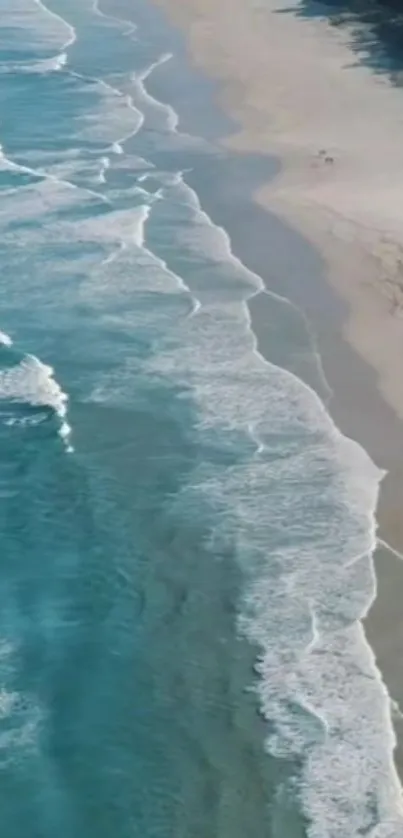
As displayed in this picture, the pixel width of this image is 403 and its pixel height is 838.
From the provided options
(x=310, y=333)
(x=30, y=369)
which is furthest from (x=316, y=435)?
(x=30, y=369)

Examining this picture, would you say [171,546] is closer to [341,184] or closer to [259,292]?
[259,292]

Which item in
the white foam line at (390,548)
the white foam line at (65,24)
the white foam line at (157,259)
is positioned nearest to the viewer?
the white foam line at (390,548)

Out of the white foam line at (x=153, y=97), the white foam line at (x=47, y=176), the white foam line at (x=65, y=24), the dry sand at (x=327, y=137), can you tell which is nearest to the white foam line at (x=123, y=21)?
the white foam line at (x=65, y=24)

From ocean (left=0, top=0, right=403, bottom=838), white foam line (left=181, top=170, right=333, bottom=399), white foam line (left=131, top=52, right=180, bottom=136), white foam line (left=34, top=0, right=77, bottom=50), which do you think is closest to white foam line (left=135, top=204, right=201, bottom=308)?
ocean (left=0, top=0, right=403, bottom=838)

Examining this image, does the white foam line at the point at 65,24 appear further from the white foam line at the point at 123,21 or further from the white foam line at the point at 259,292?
the white foam line at the point at 259,292

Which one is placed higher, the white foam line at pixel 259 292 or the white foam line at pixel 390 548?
the white foam line at pixel 390 548

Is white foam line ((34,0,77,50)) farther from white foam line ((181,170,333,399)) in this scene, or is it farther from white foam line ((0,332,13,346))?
white foam line ((0,332,13,346))
